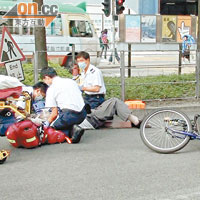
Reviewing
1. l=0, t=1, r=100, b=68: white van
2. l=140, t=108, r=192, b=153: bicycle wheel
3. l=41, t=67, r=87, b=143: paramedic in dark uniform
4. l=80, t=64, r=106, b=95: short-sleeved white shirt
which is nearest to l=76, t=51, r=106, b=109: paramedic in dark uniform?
l=80, t=64, r=106, b=95: short-sleeved white shirt

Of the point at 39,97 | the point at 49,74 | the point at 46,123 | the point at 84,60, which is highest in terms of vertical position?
the point at 84,60

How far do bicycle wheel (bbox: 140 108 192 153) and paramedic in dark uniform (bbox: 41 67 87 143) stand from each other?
1.14 metres

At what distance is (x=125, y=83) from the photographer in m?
10.1

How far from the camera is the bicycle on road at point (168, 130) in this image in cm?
597

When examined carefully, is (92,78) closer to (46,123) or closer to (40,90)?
(40,90)

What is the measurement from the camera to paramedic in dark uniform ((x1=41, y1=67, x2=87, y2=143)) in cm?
677

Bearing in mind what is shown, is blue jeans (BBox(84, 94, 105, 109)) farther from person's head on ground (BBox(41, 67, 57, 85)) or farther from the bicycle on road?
the bicycle on road

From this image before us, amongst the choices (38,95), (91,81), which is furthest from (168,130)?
(38,95)

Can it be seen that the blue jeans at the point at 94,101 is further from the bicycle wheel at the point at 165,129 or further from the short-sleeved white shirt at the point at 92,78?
the bicycle wheel at the point at 165,129

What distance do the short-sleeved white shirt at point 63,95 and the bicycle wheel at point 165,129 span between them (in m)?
1.23

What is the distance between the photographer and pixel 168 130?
6.11 metres

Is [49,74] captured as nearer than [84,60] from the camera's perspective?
Yes

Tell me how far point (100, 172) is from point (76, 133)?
1479mm

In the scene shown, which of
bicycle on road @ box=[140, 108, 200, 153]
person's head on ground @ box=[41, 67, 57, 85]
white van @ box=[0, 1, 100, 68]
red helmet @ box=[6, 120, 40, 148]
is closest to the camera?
bicycle on road @ box=[140, 108, 200, 153]
